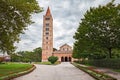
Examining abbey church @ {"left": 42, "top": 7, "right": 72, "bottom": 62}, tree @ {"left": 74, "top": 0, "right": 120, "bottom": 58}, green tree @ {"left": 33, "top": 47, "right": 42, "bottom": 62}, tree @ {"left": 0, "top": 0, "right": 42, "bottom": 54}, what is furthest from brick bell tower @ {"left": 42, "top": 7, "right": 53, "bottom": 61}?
tree @ {"left": 0, "top": 0, "right": 42, "bottom": 54}

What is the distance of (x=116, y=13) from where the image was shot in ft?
113

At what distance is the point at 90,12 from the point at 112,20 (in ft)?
14.9

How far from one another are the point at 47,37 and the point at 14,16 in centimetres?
8705

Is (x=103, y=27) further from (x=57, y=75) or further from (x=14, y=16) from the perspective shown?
(x=57, y=75)

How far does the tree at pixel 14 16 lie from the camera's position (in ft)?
68.0

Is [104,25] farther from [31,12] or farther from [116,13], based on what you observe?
[31,12]

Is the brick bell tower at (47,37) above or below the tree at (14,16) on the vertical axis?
above

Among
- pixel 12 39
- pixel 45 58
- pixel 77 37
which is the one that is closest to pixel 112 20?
pixel 77 37

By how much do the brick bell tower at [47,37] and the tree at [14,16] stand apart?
80817 millimetres

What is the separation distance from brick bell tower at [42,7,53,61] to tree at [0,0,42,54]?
8082 cm

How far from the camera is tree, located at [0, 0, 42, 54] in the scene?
2072 centimetres

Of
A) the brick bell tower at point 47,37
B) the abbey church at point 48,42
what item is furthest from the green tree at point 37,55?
the brick bell tower at point 47,37

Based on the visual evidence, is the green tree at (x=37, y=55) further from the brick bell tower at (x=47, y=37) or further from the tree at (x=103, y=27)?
the tree at (x=103, y=27)

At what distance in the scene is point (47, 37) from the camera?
359 feet
